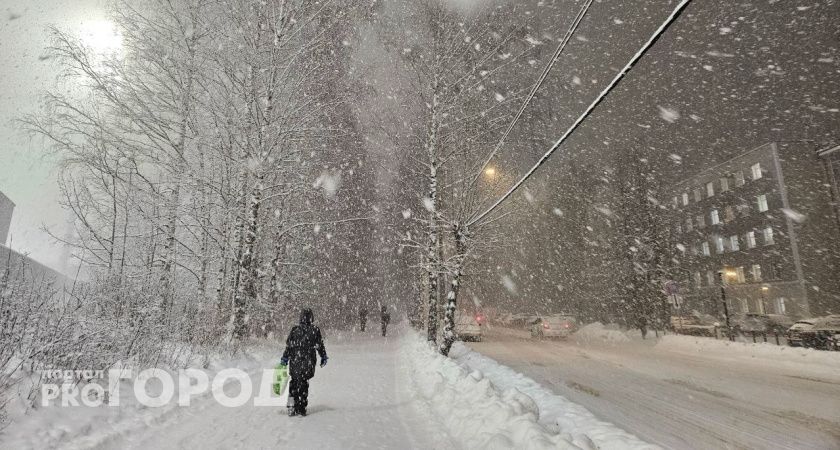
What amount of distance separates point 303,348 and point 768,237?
4397cm

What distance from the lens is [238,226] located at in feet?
47.9

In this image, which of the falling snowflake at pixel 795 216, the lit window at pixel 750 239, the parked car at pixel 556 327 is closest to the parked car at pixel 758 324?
the falling snowflake at pixel 795 216

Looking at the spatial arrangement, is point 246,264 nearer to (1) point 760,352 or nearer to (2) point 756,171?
(1) point 760,352

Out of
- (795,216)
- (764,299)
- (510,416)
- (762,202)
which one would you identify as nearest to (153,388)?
(510,416)

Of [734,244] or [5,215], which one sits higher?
[5,215]

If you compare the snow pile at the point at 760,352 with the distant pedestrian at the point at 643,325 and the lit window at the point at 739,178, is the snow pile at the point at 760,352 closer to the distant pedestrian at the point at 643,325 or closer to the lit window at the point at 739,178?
the distant pedestrian at the point at 643,325

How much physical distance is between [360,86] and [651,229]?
21.3 m

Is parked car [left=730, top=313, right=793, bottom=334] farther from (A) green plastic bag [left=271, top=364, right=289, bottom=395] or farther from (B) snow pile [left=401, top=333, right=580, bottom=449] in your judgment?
(A) green plastic bag [left=271, top=364, right=289, bottom=395]

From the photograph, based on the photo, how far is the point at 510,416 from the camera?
5281mm

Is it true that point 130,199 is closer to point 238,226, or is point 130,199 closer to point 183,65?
point 238,226

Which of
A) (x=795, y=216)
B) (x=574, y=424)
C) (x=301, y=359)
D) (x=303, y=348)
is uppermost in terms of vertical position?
(x=795, y=216)

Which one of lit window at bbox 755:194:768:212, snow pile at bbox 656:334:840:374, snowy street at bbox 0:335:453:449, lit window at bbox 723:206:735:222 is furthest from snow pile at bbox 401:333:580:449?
lit window at bbox 723:206:735:222

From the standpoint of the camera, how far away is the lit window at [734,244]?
3962 centimetres

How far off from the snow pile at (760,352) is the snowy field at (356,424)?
13.6 meters
